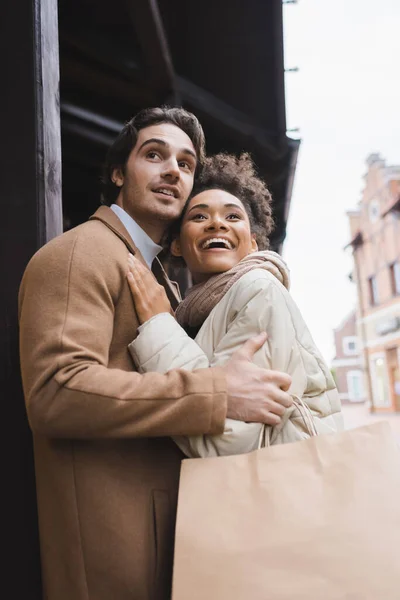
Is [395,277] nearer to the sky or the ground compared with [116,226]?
nearer to the sky

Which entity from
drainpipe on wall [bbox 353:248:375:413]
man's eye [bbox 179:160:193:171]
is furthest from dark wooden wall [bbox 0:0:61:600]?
drainpipe on wall [bbox 353:248:375:413]

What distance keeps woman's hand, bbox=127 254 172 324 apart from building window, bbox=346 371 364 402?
39.2 meters

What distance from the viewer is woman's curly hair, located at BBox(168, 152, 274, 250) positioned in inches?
84.9

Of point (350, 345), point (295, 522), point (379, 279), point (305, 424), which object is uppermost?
point (379, 279)

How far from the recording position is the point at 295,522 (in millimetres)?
1307

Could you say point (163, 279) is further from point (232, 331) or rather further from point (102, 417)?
point (102, 417)

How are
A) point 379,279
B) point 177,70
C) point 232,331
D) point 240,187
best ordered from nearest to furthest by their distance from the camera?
point 232,331 → point 240,187 → point 177,70 → point 379,279

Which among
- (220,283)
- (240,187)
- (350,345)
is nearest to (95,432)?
(220,283)

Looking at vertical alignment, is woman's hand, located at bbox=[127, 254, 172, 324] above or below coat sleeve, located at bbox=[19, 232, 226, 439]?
above

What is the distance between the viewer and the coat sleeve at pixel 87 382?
1.38 metres

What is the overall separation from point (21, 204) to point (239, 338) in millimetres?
791

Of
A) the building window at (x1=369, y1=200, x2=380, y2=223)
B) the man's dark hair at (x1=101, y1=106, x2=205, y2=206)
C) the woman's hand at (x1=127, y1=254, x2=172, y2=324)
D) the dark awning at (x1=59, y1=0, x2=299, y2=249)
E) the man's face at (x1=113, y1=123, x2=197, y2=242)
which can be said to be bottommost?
the woman's hand at (x1=127, y1=254, x2=172, y2=324)

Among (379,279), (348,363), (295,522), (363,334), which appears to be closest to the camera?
(295,522)

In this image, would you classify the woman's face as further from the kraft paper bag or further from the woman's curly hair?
the kraft paper bag
